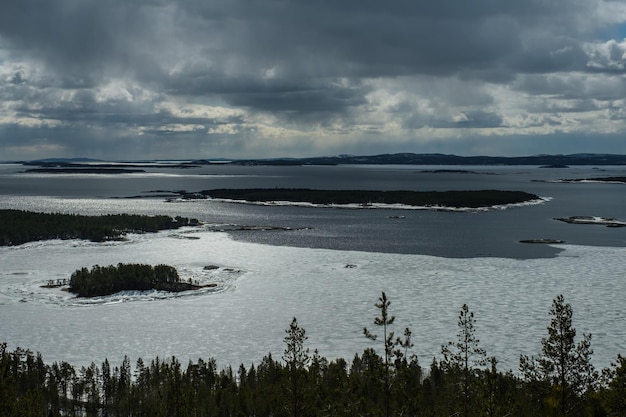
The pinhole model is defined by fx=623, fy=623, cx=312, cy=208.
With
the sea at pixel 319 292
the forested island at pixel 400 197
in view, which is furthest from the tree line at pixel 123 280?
the forested island at pixel 400 197

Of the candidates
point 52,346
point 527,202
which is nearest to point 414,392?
point 52,346

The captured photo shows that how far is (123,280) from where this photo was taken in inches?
2435

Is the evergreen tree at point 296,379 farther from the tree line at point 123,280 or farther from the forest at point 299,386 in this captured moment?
the tree line at point 123,280

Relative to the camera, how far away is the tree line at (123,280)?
5956 cm

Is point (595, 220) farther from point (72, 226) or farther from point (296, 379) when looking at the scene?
point (296, 379)

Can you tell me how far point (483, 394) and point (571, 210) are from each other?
460 feet

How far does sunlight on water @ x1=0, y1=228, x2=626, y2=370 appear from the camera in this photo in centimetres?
4259

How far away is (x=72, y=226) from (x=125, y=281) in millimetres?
46724

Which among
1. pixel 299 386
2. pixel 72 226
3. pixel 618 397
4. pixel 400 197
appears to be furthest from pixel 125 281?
pixel 400 197

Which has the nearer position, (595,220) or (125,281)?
(125,281)

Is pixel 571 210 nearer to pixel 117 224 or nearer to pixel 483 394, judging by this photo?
pixel 117 224

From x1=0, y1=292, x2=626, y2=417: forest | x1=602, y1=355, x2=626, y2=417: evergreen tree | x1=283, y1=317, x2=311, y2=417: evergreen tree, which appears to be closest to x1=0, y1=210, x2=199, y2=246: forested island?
x1=0, y1=292, x2=626, y2=417: forest

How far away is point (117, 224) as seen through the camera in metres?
110

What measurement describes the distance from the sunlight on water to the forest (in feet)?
11.3
